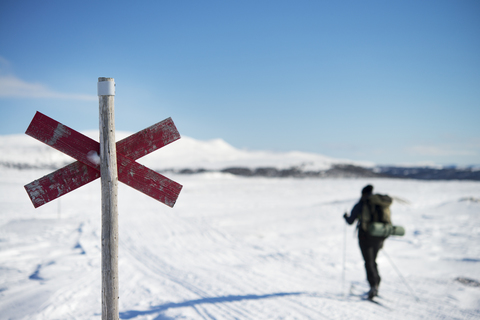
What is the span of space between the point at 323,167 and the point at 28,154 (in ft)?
201

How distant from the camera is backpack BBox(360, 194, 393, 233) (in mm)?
4812

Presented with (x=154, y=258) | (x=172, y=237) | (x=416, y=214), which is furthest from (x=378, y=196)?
(x=416, y=214)

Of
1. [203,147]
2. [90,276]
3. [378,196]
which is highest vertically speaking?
[203,147]

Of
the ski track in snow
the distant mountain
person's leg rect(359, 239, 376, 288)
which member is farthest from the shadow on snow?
the distant mountain

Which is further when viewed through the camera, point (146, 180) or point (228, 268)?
point (228, 268)

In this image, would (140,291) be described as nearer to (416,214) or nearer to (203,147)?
(416,214)

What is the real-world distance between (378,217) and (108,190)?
14.0 feet

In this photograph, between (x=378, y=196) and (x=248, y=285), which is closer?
(x=378, y=196)

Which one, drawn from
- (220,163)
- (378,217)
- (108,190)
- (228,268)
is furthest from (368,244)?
(220,163)

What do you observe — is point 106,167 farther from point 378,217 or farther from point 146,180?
point 378,217

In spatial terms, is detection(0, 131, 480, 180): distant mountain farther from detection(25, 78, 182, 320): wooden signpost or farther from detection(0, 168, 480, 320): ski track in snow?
detection(25, 78, 182, 320): wooden signpost

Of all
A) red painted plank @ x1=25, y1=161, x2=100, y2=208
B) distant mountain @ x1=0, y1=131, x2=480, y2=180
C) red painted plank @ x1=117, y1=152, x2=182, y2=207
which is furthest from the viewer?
distant mountain @ x1=0, y1=131, x2=480, y2=180

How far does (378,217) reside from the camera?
15.8 ft

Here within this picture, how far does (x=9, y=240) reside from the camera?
289 inches
